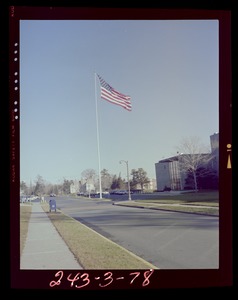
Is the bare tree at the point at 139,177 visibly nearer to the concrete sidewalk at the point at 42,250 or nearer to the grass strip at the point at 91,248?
the grass strip at the point at 91,248

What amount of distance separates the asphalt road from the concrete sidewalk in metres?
0.29

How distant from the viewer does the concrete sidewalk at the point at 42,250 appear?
10.2ft

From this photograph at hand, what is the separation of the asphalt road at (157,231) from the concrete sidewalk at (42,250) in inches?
11.2

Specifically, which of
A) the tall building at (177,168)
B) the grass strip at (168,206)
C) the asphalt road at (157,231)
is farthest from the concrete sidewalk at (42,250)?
the tall building at (177,168)

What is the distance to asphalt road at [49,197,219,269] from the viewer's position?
10.4ft

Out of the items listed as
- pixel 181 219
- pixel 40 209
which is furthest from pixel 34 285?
pixel 181 219

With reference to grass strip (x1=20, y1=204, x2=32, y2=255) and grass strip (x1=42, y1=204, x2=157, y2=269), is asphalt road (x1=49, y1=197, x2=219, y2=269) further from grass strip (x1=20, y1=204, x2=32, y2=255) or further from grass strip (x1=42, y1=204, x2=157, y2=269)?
grass strip (x1=20, y1=204, x2=32, y2=255)

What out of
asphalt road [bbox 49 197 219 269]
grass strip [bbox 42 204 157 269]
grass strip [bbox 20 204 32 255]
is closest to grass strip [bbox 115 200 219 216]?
asphalt road [bbox 49 197 219 269]

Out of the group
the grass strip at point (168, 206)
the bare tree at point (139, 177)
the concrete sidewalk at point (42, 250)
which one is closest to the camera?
the concrete sidewalk at point (42, 250)

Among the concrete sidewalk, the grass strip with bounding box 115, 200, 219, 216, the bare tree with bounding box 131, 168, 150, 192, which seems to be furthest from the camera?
the grass strip with bounding box 115, 200, 219, 216

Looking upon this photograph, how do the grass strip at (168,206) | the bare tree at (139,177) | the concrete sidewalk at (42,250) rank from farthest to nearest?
the grass strip at (168,206), the bare tree at (139,177), the concrete sidewalk at (42,250)

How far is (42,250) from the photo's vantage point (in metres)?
3.28
